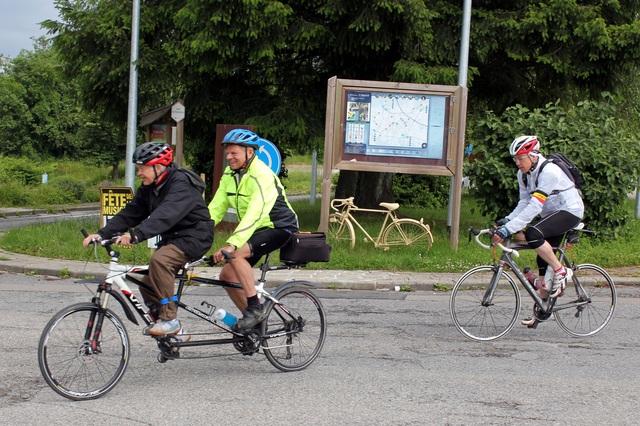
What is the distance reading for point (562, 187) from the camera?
753 cm

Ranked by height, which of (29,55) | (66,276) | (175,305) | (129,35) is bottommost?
(66,276)

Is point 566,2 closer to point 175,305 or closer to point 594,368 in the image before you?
point 594,368

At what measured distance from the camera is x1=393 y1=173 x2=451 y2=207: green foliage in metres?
27.7

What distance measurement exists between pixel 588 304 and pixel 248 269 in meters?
3.77

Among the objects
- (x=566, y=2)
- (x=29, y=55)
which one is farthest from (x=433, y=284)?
(x=29, y=55)

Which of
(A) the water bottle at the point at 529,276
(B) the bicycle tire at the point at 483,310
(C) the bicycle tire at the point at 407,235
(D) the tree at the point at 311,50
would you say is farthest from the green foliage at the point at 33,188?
(A) the water bottle at the point at 529,276

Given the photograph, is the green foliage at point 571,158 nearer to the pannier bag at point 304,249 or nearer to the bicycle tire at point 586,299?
the bicycle tire at point 586,299

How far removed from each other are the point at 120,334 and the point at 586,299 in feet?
15.3

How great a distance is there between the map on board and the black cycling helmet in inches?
324

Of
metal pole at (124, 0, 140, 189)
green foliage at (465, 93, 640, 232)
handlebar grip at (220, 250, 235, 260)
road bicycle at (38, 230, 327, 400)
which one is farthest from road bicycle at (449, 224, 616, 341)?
metal pole at (124, 0, 140, 189)

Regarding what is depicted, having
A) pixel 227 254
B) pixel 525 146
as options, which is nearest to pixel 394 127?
pixel 525 146

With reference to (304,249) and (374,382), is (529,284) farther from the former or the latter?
(304,249)

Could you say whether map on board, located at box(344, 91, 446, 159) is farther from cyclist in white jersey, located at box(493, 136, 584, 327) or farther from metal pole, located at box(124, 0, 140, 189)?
cyclist in white jersey, located at box(493, 136, 584, 327)

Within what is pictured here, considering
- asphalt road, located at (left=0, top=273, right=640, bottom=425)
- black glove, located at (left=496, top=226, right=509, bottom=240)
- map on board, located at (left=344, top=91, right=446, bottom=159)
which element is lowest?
asphalt road, located at (left=0, top=273, right=640, bottom=425)
